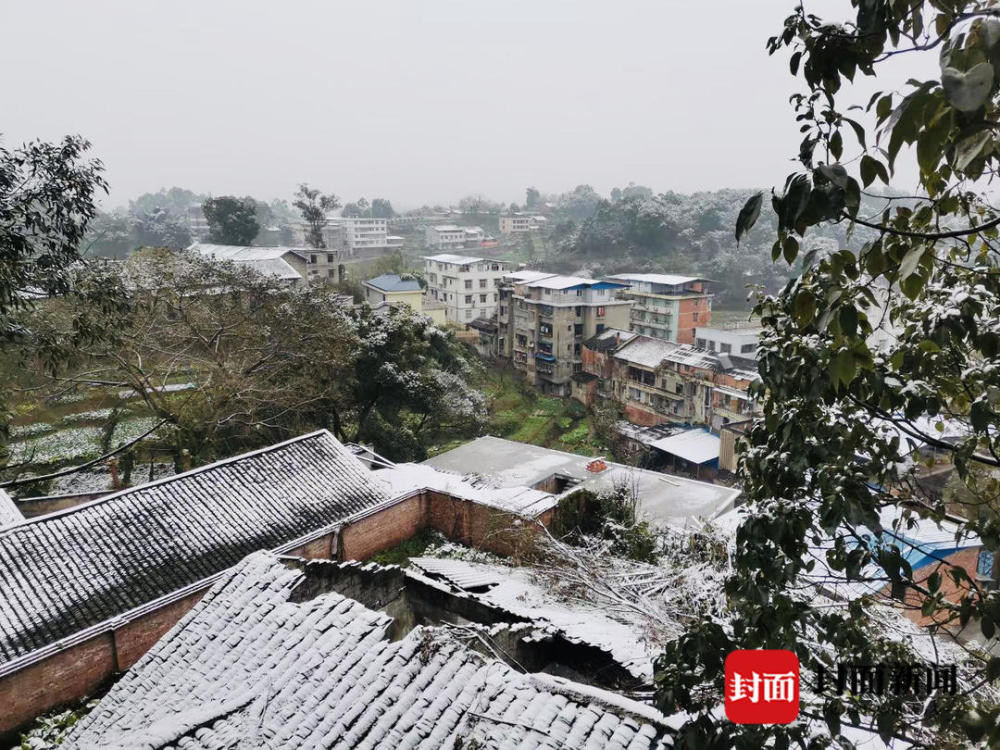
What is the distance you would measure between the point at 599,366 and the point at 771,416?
2777cm

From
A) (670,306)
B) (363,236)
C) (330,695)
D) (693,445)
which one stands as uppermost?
(363,236)

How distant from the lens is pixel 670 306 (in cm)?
3256

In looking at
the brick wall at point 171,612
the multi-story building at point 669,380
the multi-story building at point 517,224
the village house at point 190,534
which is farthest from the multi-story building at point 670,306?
the multi-story building at point 517,224

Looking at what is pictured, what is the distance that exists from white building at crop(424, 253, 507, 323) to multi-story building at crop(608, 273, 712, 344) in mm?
10693

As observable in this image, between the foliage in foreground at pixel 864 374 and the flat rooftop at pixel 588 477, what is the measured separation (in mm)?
7750

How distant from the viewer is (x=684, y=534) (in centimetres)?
1026

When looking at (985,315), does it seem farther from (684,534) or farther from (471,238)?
(471,238)

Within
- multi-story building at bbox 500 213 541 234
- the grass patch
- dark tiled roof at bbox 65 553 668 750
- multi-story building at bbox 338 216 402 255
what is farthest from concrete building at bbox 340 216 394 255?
dark tiled roof at bbox 65 553 668 750

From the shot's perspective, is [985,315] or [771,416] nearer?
[771,416]

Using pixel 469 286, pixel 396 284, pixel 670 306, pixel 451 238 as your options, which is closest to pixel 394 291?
pixel 396 284

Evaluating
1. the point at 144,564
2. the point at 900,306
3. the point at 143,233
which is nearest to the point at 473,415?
the point at 144,564

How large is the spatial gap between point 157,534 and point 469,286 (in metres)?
33.2

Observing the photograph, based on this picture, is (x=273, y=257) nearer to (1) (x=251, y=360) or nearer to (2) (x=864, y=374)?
(1) (x=251, y=360)

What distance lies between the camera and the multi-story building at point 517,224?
70000mm
